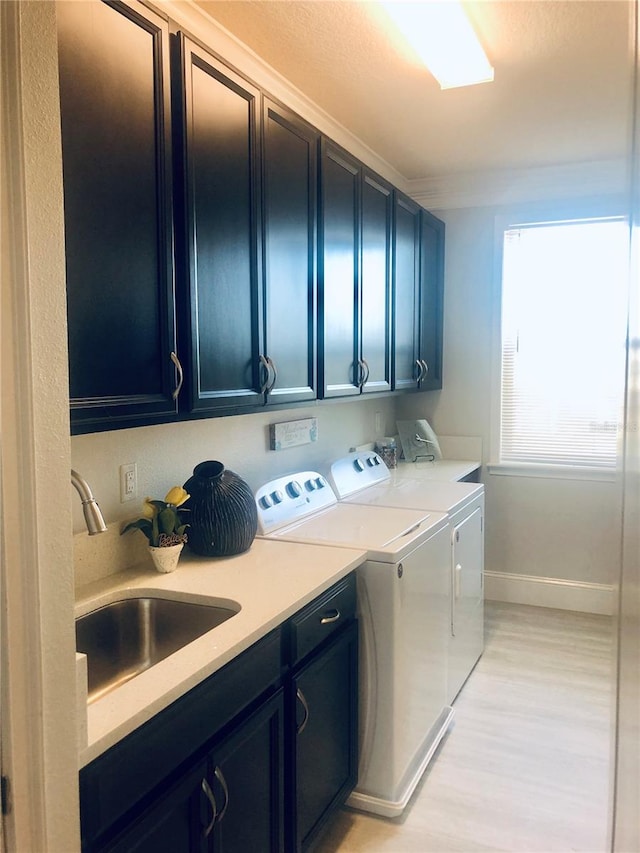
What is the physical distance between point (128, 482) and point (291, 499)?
741 millimetres

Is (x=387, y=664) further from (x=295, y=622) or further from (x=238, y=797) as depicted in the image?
(x=238, y=797)

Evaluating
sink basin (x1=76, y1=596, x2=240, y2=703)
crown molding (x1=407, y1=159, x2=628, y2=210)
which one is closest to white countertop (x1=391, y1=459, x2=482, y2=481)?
crown molding (x1=407, y1=159, x2=628, y2=210)

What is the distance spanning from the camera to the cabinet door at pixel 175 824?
3.72 ft

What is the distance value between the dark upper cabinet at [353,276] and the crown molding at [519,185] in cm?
104

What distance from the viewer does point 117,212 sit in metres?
1.42

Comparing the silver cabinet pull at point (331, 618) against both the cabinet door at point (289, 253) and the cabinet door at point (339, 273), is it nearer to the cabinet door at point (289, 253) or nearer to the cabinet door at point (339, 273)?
the cabinet door at point (289, 253)

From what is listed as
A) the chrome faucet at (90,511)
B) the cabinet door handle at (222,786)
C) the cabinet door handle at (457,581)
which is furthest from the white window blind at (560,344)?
the chrome faucet at (90,511)

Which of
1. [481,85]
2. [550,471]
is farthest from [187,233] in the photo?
[550,471]

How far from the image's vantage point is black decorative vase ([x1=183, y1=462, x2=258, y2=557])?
1.96 metres

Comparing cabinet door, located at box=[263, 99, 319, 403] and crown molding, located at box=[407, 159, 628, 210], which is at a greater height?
crown molding, located at box=[407, 159, 628, 210]

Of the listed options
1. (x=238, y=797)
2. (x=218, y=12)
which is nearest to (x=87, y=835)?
(x=238, y=797)

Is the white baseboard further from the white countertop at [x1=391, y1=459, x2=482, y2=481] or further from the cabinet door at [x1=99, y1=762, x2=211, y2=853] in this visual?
the cabinet door at [x1=99, y1=762, x2=211, y2=853]

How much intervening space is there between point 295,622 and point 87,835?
0.71 metres

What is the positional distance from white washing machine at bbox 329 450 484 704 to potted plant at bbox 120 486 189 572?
42.1 inches
